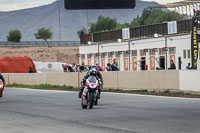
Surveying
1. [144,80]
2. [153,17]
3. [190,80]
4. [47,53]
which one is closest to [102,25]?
[153,17]

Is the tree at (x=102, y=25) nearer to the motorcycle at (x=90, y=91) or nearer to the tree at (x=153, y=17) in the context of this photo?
the tree at (x=153, y=17)

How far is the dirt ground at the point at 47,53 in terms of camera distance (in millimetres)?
136500

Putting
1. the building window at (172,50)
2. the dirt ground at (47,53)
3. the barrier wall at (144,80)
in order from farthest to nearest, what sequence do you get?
the dirt ground at (47,53) < the building window at (172,50) < the barrier wall at (144,80)

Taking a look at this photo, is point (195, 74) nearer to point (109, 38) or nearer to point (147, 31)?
point (147, 31)

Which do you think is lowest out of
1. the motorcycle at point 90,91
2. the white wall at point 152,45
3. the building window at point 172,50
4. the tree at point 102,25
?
Result: the motorcycle at point 90,91

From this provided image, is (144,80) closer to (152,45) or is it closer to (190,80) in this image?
(190,80)

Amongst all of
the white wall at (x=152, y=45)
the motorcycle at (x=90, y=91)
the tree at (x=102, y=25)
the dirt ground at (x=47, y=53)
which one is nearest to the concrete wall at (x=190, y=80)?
the motorcycle at (x=90, y=91)

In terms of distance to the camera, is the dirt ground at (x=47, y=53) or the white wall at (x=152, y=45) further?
the dirt ground at (x=47, y=53)

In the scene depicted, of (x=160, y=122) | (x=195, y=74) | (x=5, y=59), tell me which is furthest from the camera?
(x=5, y=59)

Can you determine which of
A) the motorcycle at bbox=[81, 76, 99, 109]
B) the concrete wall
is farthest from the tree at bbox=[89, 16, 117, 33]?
the motorcycle at bbox=[81, 76, 99, 109]

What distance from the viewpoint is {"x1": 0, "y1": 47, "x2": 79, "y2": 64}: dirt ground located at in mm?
136500

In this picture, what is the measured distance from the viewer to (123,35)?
72.9 metres

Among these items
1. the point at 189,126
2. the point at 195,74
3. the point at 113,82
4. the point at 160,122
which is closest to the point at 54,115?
the point at 160,122

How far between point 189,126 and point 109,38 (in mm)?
64049
